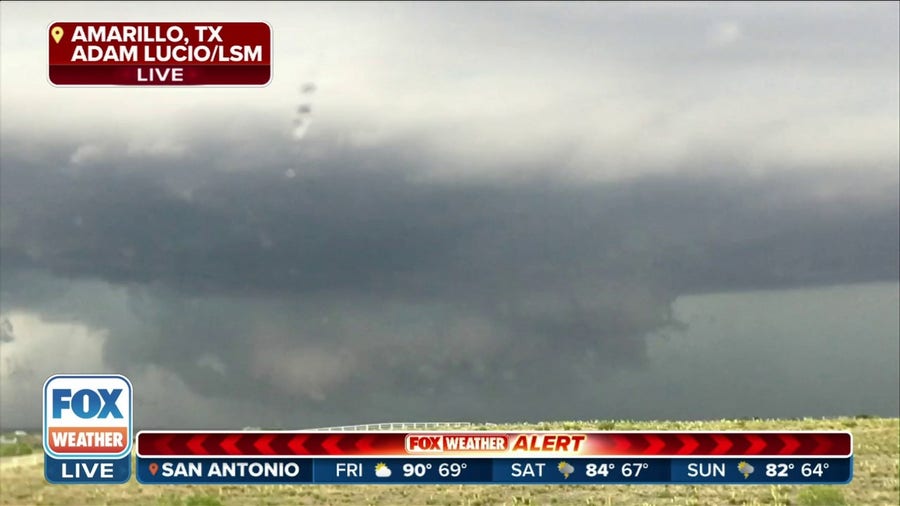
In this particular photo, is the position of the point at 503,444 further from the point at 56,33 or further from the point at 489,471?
the point at 56,33

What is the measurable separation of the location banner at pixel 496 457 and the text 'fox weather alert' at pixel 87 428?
0.75m

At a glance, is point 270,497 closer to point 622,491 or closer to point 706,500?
point 622,491

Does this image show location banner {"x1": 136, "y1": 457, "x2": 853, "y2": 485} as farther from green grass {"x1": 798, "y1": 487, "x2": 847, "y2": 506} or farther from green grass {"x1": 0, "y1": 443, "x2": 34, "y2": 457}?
green grass {"x1": 798, "y1": 487, "x2": 847, "y2": 506}

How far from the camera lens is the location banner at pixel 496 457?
30.1 metres

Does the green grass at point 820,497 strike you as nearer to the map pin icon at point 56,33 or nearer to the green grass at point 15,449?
the green grass at point 15,449

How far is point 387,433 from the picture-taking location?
30688 mm

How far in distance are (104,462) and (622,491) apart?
94.0ft

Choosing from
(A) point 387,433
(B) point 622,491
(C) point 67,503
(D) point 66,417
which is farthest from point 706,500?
(D) point 66,417

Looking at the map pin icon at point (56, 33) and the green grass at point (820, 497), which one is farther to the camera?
the green grass at point (820, 497)

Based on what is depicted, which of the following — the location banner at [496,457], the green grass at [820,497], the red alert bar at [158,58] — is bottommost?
the green grass at [820,497]

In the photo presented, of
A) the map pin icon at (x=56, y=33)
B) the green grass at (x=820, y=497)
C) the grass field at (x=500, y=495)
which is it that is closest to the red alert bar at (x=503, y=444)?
the map pin icon at (x=56, y=33)

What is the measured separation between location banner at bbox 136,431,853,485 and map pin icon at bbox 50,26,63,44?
12.7 metres

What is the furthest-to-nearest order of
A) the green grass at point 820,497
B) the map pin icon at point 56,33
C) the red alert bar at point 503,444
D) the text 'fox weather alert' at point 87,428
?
the green grass at point 820,497 → the map pin icon at point 56,33 → the red alert bar at point 503,444 → the text 'fox weather alert' at point 87,428

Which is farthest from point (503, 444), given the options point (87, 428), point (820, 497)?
point (820, 497)
